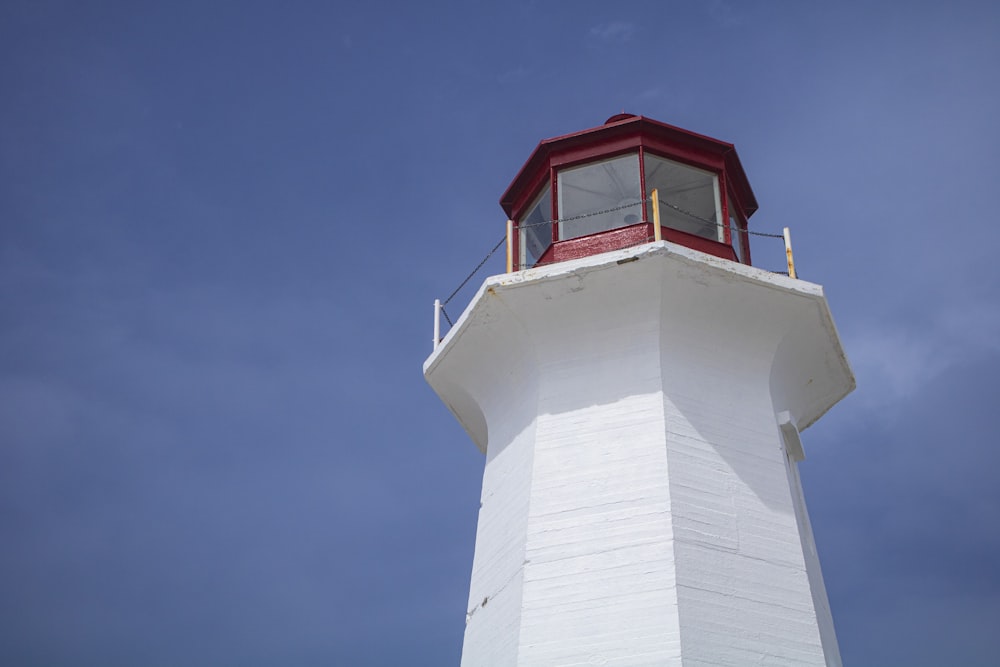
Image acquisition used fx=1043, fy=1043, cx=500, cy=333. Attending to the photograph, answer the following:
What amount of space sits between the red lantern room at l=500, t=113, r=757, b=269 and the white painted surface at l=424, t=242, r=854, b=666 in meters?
0.92

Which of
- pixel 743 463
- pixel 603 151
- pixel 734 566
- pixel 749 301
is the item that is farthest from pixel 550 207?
pixel 734 566

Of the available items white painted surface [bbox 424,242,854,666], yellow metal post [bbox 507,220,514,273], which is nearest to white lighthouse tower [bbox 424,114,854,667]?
white painted surface [bbox 424,242,854,666]

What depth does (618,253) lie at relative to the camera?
34.7 feet

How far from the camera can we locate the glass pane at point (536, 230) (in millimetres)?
12633

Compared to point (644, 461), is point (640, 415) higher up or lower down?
higher up

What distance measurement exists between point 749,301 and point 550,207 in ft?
9.30

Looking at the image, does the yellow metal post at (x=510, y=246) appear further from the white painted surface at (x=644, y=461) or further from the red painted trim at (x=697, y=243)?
the red painted trim at (x=697, y=243)

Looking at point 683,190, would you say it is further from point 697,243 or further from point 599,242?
point 599,242

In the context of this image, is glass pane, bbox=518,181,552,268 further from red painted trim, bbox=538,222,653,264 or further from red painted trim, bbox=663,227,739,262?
red painted trim, bbox=663,227,739,262

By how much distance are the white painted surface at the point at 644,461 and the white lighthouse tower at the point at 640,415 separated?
0.06 ft

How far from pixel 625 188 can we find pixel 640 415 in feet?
11.0

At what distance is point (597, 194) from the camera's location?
12.5 metres

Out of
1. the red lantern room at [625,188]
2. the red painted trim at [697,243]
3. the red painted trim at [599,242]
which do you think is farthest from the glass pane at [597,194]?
the red painted trim at [697,243]

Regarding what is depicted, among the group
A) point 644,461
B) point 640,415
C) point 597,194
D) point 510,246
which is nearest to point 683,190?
point 597,194
